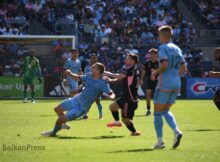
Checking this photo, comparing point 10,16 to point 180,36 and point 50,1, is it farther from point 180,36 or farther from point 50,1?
point 180,36

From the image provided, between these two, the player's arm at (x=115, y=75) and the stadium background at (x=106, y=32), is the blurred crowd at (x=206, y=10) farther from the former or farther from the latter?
the player's arm at (x=115, y=75)

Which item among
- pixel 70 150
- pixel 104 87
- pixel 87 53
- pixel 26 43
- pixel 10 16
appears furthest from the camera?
pixel 10 16

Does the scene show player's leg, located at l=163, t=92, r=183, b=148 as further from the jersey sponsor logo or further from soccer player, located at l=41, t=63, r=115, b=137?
the jersey sponsor logo

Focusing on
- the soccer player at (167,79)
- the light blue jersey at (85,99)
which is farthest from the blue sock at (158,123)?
the light blue jersey at (85,99)

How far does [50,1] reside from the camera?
143 feet

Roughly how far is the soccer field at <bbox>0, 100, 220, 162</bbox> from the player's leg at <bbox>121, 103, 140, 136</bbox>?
181 mm

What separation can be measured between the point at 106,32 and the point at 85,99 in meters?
26.7

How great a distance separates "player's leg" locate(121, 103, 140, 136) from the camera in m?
15.8

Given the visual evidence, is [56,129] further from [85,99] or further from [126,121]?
[126,121]

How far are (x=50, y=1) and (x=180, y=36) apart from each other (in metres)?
8.56

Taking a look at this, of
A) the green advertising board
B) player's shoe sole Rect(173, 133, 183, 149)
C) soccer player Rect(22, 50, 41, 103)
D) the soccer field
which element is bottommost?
the green advertising board

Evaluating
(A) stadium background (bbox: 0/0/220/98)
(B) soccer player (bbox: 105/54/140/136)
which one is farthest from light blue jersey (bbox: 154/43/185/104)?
(A) stadium background (bbox: 0/0/220/98)

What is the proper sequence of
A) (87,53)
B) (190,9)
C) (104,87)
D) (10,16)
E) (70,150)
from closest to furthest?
(70,150) → (104,87) → (87,53) → (10,16) → (190,9)

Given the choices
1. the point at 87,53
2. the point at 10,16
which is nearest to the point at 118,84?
the point at 87,53
